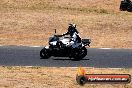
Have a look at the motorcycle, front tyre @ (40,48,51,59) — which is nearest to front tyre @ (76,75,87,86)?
the motorcycle

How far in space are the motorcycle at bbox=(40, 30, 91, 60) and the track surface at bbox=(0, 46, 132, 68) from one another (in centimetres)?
33

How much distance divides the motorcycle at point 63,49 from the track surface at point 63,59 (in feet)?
1.07

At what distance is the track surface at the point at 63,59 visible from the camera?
2179 centimetres

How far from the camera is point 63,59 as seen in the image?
912 inches

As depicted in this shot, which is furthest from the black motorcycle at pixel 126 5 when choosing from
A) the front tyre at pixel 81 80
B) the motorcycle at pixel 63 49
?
the front tyre at pixel 81 80

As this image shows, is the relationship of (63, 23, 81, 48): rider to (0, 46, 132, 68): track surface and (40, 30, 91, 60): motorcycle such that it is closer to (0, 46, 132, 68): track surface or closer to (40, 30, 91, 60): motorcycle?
(40, 30, 91, 60): motorcycle

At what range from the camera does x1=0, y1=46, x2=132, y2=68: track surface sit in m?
21.8

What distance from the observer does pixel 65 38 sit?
22875 millimetres

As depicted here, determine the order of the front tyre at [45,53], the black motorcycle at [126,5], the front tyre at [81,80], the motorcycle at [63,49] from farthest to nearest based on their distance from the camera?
1. the black motorcycle at [126,5]
2. the front tyre at [45,53]
3. the motorcycle at [63,49]
4. the front tyre at [81,80]

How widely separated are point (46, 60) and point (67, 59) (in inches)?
52.3

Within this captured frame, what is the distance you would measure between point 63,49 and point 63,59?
2.34 ft

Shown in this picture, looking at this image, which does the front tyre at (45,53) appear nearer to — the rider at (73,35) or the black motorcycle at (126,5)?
the rider at (73,35)

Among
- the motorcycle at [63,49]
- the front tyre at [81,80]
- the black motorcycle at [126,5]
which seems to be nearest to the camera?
the front tyre at [81,80]

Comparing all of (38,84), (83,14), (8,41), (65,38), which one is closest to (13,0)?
(83,14)
